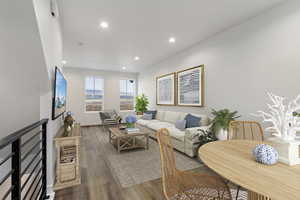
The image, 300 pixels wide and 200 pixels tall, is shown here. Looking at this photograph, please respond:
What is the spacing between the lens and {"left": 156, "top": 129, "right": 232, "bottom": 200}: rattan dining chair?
1.12m

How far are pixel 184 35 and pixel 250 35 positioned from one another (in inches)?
52.8

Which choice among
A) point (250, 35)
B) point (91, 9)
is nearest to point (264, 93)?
point (250, 35)

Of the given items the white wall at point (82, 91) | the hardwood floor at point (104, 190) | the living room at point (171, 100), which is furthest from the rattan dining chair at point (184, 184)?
the white wall at point (82, 91)

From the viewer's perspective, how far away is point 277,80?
2.35 m

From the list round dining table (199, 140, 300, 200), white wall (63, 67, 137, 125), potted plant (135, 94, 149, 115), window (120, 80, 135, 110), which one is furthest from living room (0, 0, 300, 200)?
window (120, 80, 135, 110)

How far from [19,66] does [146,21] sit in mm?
2208

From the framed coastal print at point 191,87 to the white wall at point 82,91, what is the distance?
374cm

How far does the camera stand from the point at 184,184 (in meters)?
1.25

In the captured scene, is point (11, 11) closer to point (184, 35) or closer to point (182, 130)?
point (184, 35)

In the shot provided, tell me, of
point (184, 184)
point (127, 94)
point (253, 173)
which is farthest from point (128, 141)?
point (127, 94)

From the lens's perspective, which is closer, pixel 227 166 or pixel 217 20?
pixel 227 166

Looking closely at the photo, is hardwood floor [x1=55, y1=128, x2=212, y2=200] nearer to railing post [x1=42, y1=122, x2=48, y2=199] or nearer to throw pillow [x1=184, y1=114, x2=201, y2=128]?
railing post [x1=42, y1=122, x2=48, y2=199]

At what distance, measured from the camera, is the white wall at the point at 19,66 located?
1116 mm

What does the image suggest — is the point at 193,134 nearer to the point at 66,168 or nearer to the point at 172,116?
the point at 172,116
